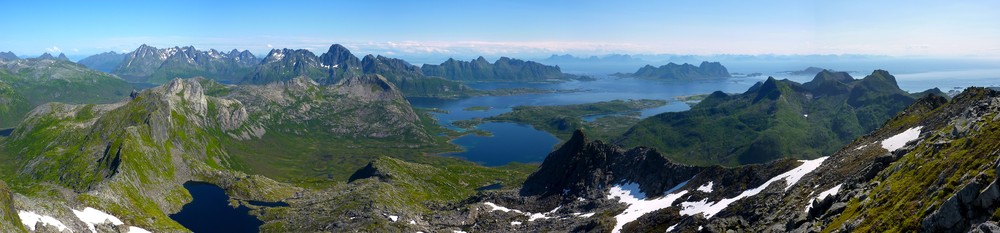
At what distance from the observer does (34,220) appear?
10150cm

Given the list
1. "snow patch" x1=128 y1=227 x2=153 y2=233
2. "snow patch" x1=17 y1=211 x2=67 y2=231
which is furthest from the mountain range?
"snow patch" x1=17 y1=211 x2=67 y2=231

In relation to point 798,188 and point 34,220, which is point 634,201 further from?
point 34,220

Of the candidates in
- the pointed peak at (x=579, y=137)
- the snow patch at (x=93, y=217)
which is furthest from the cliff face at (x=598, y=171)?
the snow patch at (x=93, y=217)

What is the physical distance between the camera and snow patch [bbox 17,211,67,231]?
99125mm

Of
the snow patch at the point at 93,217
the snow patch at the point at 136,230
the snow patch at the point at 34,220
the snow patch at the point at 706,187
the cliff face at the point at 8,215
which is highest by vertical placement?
the cliff face at the point at 8,215

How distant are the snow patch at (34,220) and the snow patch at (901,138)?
148m

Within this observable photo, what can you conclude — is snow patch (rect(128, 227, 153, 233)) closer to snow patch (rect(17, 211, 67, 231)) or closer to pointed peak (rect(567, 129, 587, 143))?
snow patch (rect(17, 211, 67, 231))

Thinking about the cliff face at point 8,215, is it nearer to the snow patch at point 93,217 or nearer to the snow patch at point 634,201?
the snow patch at point 93,217

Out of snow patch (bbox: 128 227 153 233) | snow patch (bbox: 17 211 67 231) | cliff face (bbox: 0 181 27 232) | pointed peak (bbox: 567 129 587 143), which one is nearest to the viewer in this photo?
cliff face (bbox: 0 181 27 232)

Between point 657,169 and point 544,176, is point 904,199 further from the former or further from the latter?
→ point 544,176

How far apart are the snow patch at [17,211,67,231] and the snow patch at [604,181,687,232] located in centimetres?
10822

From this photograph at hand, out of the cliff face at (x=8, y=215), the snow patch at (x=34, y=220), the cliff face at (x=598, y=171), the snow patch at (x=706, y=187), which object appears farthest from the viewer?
the cliff face at (x=598, y=171)

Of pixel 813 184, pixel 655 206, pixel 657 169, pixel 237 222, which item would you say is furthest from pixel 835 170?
pixel 237 222

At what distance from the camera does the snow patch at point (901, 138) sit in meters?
89.3
